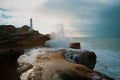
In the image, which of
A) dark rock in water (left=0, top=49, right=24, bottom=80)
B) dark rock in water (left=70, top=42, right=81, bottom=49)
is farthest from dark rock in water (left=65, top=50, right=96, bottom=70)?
dark rock in water (left=0, top=49, right=24, bottom=80)

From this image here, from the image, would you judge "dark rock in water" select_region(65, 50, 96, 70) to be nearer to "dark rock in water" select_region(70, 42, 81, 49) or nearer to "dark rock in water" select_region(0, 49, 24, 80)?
"dark rock in water" select_region(70, 42, 81, 49)

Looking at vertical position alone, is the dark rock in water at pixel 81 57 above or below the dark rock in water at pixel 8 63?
below

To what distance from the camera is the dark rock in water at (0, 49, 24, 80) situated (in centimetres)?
576

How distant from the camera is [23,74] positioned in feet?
43.2

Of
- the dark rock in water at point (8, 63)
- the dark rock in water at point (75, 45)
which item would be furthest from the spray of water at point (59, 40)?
the dark rock in water at point (8, 63)

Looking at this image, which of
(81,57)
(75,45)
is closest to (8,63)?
(81,57)

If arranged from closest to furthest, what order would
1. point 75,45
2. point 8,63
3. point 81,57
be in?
1. point 8,63
2. point 81,57
3. point 75,45

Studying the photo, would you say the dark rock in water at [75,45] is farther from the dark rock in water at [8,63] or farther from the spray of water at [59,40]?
the dark rock in water at [8,63]

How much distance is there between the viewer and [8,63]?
610 cm

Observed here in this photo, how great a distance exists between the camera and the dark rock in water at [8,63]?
18.9ft

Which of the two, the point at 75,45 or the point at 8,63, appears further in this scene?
the point at 75,45

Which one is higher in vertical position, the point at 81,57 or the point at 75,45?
the point at 81,57

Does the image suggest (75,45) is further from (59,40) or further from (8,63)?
(8,63)

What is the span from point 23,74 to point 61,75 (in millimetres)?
2738
